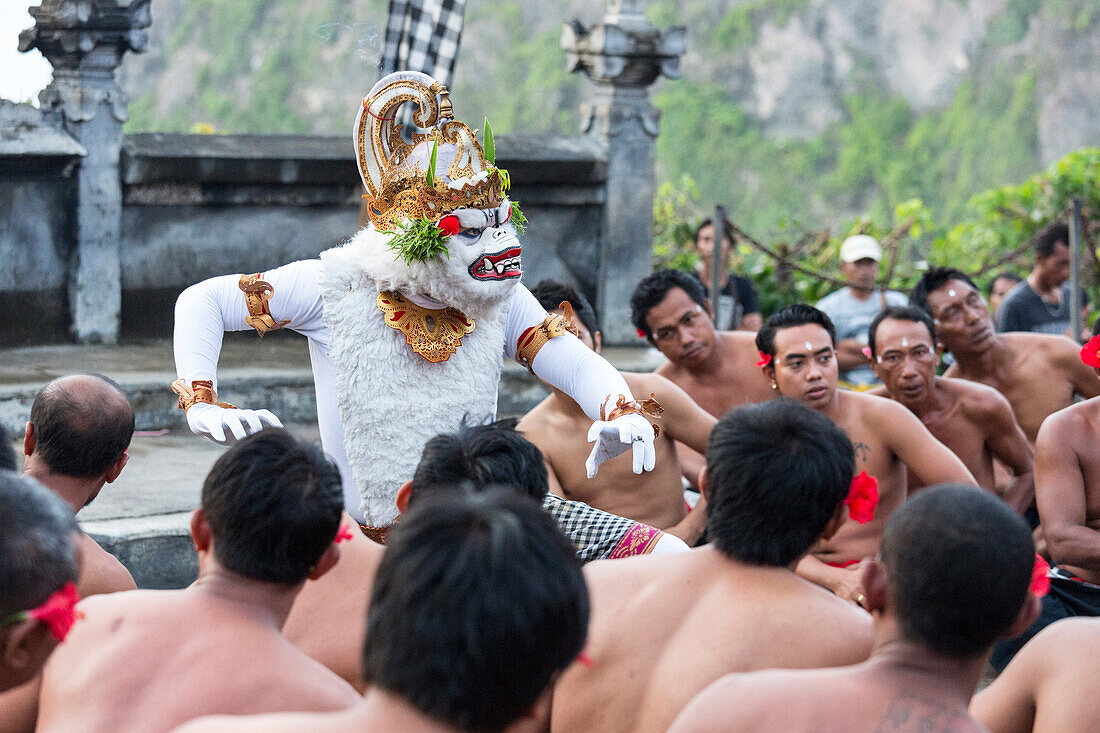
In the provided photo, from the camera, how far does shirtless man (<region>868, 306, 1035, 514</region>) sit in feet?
15.0

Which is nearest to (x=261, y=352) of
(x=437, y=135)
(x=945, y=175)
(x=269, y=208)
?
(x=269, y=208)

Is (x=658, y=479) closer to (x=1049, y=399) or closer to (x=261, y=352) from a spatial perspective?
(x=1049, y=399)

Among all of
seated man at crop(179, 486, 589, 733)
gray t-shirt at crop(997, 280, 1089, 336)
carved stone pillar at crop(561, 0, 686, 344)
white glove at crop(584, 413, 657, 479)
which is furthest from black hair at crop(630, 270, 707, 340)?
seated man at crop(179, 486, 589, 733)

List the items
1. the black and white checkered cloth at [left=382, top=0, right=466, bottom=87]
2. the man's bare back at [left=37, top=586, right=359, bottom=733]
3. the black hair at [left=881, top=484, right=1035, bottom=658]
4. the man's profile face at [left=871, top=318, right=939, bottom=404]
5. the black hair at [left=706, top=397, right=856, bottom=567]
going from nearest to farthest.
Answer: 1. the black hair at [left=881, top=484, right=1035, bottom=658]
2. the man's bare back at [left=37, top=586, right=359, bottom=733]
3. the black hair at [left=706, top=397, right=856, bottom=567]
4. the man's profile face at [left=871, top=318, right=939, bottom=404]
5. the black and white checkered cloth at [left=382, top=0, right=466, bottom=87]

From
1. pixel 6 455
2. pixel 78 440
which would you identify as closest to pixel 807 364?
pixel 78 440

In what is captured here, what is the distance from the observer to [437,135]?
3.40 m

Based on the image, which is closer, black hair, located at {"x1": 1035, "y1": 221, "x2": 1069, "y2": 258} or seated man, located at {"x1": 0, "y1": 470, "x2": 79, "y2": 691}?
→ seated man, located at {"x1": 0, "y1": 470, "x2": 79, "y2": 691}

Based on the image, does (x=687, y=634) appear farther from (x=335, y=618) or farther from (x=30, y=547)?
(x=30, y=547)

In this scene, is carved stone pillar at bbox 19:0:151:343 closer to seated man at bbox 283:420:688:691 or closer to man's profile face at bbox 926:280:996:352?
man's profile face at bbox 926:280:996:352

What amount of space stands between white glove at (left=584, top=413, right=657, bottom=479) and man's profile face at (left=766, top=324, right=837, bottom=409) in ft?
3.87

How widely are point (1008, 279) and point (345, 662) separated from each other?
6.68 meters

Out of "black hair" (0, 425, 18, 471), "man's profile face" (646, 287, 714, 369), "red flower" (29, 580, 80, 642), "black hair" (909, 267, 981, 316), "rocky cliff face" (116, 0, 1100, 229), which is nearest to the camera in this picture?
"red flower" (29, 580, 80, 642)

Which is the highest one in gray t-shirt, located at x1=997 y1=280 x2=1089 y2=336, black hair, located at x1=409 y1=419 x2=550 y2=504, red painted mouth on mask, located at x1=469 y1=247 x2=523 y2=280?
red painted mouth on mask, located at x1=469 y1=247 x2=523 y2=280

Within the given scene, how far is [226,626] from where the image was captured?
1.99 metres
